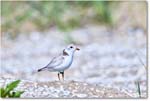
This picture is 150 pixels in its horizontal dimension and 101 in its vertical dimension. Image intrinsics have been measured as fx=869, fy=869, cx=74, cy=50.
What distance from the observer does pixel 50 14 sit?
18.4 feet

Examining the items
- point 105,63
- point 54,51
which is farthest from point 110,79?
point 54,51

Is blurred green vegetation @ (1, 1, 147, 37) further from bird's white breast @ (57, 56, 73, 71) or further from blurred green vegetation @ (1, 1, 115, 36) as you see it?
bird's white breast @ (57, 56, 73, 71)

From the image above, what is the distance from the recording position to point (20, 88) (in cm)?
343

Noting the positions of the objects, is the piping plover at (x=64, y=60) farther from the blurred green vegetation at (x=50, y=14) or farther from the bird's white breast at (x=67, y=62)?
the blurred green vegetation at (x=50, y=14)

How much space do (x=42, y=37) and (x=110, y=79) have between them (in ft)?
4.49

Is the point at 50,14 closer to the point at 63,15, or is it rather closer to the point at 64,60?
the point at 63,15

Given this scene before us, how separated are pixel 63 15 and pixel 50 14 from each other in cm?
9

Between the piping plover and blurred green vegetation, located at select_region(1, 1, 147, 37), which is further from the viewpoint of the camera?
blurred green vegetation, located at select_region(1, 1, 147, 37)

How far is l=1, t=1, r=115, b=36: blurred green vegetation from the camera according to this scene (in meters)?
5.57

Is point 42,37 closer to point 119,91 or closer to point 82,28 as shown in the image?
point 82,28

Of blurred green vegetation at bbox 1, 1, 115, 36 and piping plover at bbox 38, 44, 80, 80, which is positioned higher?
blurred green vegetation at bbox 1, 1, 115, 36

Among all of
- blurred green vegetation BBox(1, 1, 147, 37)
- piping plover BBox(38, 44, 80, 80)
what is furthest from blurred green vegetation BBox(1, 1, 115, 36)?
piping plover BBox(38, 44, 80, 80)

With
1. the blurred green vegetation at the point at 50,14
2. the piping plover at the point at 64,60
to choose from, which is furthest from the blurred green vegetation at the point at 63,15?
the piping plover at the point at 64,60

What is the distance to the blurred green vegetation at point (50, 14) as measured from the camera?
557 centimetres
